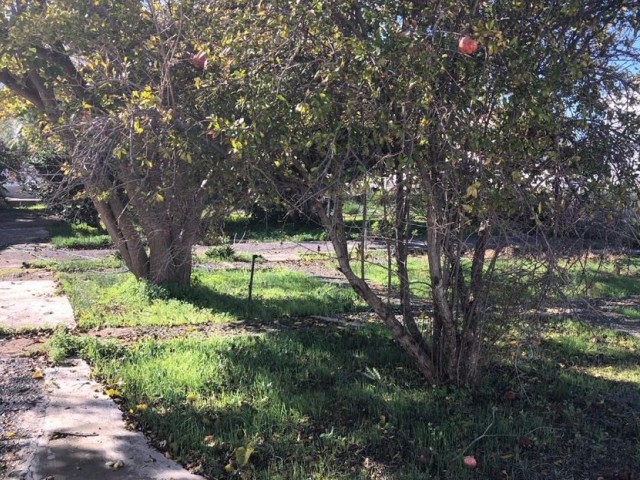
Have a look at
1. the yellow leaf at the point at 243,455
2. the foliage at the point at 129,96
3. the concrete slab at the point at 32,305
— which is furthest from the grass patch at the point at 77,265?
the yellow leaf at the point at 243,455

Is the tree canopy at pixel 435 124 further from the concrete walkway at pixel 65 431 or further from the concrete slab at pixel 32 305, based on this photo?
the concrete slab at pixel 32 305

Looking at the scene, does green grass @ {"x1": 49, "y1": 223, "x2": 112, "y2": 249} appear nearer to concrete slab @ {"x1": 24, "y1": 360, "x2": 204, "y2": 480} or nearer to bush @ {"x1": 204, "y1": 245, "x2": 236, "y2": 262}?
bush @ {"x1": 204, "y1": 245, "x2": 236, "y2": 262}

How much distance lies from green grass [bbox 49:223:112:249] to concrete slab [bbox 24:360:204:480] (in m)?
12.3

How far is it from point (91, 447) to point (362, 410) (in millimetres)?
1866

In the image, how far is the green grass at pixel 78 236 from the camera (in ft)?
54.7

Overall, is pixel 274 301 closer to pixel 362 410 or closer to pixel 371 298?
pixel 371 298

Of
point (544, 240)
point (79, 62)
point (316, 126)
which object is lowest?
point (544, 240)

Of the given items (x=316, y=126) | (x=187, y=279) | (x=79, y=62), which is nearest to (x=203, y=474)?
(x=316, y=126)

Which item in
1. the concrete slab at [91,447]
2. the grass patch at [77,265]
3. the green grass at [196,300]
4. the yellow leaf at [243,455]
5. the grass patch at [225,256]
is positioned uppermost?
the grass patch at [225,256]

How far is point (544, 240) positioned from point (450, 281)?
113 cm

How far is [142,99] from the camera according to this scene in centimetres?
444

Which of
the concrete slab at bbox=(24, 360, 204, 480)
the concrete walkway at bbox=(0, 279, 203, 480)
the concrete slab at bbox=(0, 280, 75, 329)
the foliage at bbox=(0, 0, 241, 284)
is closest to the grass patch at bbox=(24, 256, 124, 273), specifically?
the concrete slab at bbox=(0, 280, 75, 329)

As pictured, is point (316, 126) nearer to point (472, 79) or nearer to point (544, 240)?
point (472, 79)

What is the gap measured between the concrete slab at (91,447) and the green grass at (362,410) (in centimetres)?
15
